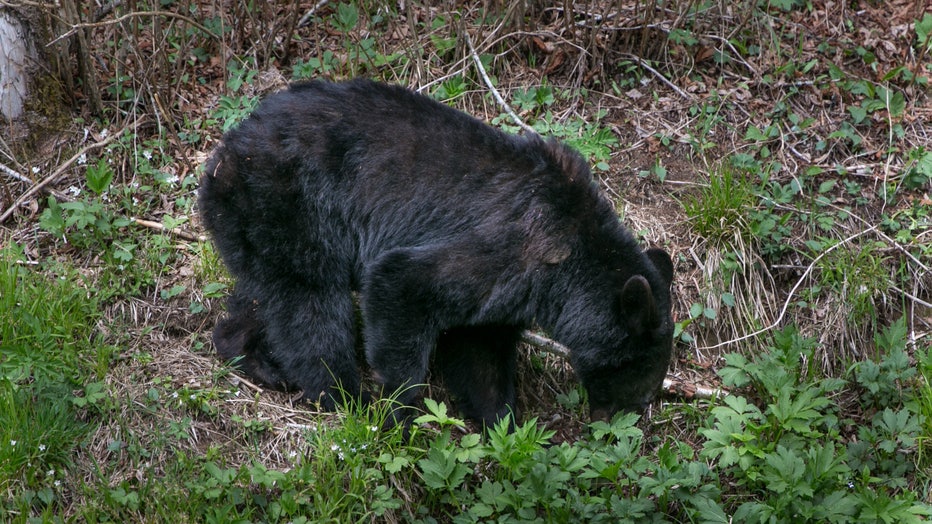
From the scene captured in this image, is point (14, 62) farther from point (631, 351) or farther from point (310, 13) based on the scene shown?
point (631, 351)

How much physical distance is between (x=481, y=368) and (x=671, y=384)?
4.01 ft

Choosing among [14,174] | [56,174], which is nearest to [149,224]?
[56,174]

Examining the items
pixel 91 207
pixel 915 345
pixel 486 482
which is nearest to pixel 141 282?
pixel 91 207

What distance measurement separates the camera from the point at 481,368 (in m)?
5.62

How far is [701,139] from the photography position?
6871mm

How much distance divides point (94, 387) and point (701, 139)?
4.35 m

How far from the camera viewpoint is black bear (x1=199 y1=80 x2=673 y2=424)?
5.10 m

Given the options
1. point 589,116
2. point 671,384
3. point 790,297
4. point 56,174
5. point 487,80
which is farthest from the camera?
point 589,116

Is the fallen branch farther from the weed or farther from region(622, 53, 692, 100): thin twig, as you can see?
region(622, 53, 692, 100): thin twig

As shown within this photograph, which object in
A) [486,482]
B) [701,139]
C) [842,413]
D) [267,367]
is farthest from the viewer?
[701,139]

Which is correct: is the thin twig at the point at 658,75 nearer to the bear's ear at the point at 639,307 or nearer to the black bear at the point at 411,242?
the black bear at the point at 411,242

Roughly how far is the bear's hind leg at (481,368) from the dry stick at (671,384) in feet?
0.85

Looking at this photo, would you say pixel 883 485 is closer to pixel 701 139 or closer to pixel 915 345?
pixel 915 345

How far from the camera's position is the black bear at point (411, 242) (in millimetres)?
5102
